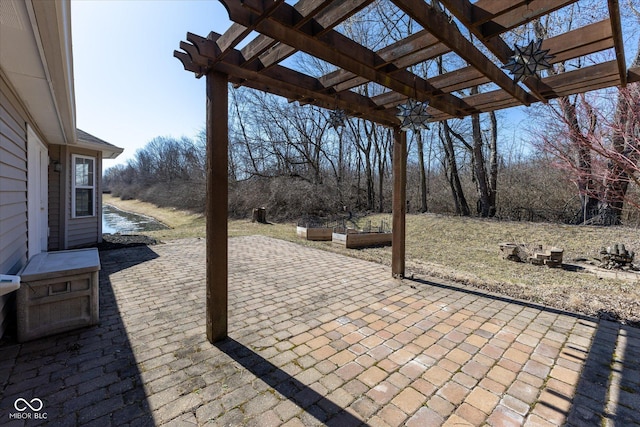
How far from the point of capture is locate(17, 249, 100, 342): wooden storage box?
2404 millimetres

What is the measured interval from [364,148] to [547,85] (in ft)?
46.1

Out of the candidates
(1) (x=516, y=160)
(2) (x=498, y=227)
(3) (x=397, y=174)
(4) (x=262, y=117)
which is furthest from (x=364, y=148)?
(3) (x=397, y=174)

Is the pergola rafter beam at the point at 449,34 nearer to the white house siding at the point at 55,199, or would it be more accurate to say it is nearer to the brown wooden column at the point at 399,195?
the brown wooden column at the point at 399,195

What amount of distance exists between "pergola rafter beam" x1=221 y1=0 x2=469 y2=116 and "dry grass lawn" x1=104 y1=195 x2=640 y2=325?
9.35ft

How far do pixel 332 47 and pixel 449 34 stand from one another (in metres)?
0.80

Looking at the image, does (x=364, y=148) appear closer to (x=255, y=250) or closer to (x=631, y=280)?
(x=255, y=250)

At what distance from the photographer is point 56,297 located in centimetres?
253

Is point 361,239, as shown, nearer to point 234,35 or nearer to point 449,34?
point 449,34

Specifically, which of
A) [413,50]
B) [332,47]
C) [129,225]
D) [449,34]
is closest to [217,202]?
[332,47]

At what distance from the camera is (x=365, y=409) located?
1.71m

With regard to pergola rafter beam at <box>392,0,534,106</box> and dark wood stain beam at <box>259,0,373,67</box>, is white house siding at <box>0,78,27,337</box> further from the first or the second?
pergola rafter beam at <box>392,0,534,106</box>

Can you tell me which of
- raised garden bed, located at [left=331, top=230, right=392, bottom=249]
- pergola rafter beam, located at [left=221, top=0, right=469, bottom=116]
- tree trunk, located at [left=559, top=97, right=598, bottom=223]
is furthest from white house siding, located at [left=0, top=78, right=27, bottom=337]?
tree trunk, located at [left=559, top=97, right=598, bottom=223]

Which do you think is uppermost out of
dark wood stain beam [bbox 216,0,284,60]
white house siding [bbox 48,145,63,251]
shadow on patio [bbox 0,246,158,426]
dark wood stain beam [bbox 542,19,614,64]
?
dark wood stain beam [bbox 542,19,614,64]

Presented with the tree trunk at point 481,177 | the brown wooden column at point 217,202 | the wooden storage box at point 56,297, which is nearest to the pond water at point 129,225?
the wooden storage box at point 56,297
